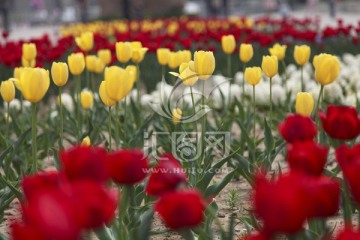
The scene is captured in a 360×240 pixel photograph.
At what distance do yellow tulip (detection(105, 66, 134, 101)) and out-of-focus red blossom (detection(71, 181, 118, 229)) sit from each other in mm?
1238

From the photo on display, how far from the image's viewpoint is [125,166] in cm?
149

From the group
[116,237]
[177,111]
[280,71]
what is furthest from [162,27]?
[116,237]

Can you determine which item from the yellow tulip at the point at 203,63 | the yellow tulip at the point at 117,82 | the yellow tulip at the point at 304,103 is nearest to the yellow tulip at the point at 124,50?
the yellow tulip at the point at 203,63

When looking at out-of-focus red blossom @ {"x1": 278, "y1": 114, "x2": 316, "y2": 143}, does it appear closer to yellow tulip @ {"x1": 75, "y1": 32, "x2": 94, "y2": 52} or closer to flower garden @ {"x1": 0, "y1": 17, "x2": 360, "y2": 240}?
flower garden @ {"x1": 0, "y1": 17, "x2": 360, "y2": 240}

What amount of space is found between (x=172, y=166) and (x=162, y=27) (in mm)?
15442

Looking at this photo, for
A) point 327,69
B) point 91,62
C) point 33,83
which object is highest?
point 33,83

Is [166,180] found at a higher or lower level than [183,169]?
higher

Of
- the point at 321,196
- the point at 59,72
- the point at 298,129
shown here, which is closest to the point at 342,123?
the point at 298,129

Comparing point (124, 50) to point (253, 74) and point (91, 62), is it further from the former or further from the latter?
point (91, 62)

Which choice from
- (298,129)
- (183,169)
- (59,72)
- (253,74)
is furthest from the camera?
(253,74)

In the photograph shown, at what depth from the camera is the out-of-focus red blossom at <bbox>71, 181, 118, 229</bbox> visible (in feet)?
3.32

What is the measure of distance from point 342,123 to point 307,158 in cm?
41

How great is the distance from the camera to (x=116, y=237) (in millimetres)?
2174

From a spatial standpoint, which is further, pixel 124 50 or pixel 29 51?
pixel 29 51
